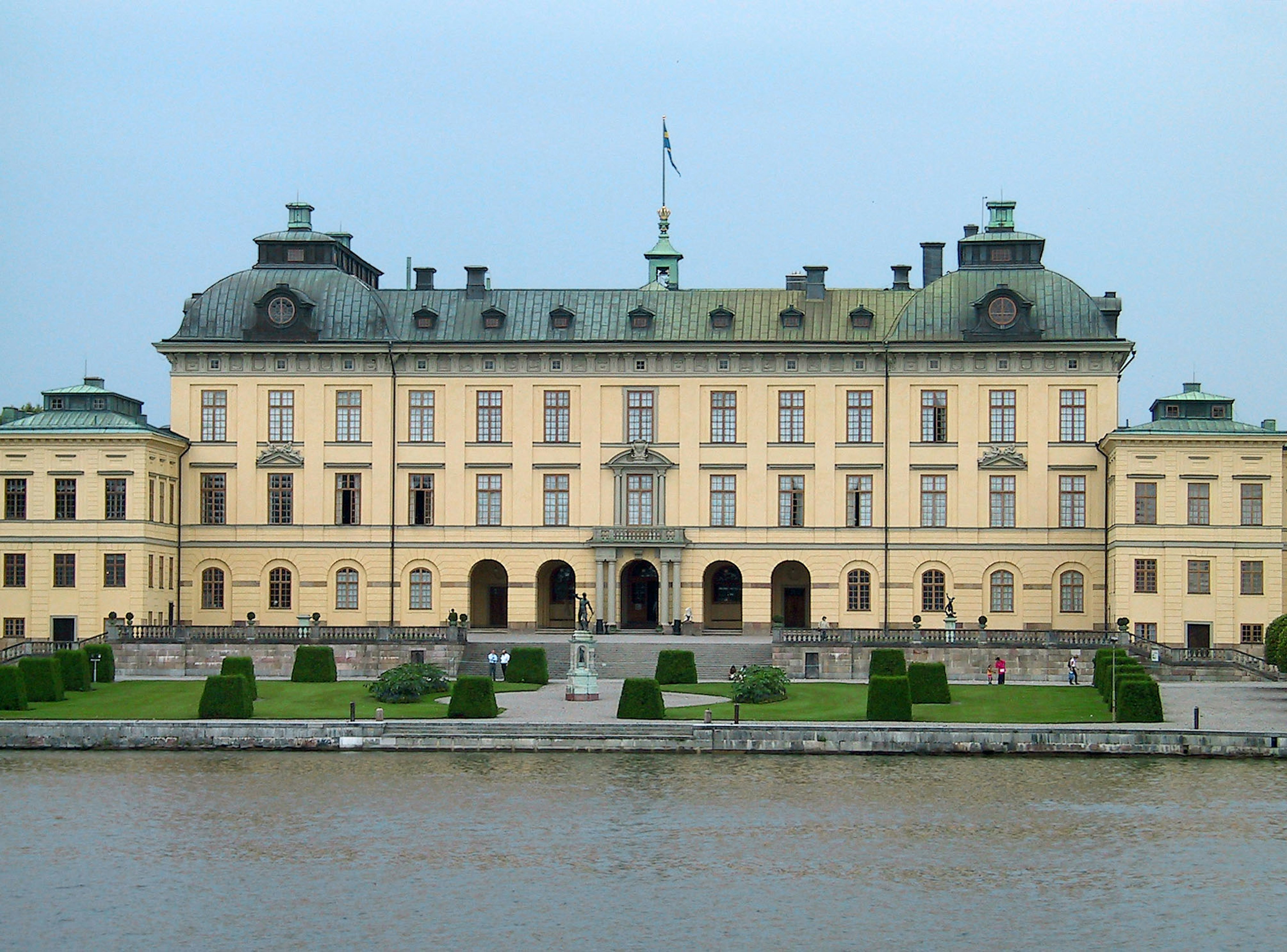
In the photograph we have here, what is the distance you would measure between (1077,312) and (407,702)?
33.2 metres

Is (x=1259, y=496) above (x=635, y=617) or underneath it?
above

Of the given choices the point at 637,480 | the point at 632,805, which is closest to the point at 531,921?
the point at 632,805

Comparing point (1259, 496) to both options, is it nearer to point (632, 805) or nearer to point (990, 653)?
point (990, 653)

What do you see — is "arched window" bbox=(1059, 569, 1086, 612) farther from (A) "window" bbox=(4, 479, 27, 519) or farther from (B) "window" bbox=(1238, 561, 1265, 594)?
(A) "window" bbox=(4, 479, 27, 519)

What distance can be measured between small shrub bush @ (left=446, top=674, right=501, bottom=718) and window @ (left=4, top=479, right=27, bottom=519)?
26.4 metres

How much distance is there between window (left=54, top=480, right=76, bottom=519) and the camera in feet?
242

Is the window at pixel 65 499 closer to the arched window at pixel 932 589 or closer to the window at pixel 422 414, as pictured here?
the window at pixel 422 414

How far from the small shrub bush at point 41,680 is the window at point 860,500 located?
104 ft

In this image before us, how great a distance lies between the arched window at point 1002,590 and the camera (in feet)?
251

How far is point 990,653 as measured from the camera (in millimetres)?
67438

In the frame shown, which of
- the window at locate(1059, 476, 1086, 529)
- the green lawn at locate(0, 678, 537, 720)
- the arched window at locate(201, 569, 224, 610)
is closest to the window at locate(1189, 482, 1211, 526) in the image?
the window at locate(1059, 476, 1086, 529)

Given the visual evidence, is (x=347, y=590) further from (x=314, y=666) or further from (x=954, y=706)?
(x=954, y=706)

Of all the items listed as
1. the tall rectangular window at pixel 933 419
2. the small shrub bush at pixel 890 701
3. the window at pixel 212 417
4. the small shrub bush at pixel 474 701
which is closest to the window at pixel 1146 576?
the tall rectangular window at pixel 933 419

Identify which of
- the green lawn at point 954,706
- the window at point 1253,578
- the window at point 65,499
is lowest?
the green lawn at point 954,706
